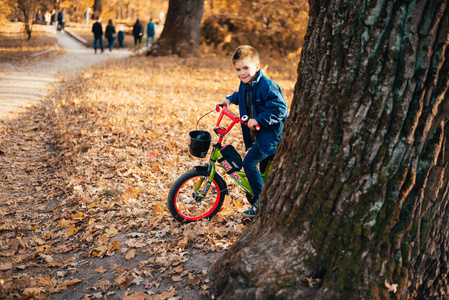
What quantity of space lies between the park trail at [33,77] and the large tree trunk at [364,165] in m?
8.12

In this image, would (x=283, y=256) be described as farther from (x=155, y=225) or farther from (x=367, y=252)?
(x=155, y=225)

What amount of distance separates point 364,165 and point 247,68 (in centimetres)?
173

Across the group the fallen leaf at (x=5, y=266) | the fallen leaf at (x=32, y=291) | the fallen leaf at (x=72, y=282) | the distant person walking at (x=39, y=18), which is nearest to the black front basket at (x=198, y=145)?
the fallen leaf at (x=72, y=282)

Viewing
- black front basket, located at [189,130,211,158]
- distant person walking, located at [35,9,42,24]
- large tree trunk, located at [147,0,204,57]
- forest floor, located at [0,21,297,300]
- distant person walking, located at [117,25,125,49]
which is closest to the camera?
forest floor, located at [0,21,297,300]

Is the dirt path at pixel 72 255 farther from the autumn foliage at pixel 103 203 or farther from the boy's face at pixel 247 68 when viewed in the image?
the boy's face at pixel 247 68

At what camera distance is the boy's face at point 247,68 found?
11.6 ft

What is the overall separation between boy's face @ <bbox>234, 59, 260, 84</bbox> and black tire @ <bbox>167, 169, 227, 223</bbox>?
44.5 inches

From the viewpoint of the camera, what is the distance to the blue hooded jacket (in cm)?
350

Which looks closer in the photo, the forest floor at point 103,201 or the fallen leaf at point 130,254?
the forest floor at point 103,201

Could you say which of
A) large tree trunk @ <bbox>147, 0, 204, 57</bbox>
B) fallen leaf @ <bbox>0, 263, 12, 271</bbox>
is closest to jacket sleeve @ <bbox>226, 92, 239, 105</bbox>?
fallen leaf @ <bbox>0, 263, 12, 271</bbox>

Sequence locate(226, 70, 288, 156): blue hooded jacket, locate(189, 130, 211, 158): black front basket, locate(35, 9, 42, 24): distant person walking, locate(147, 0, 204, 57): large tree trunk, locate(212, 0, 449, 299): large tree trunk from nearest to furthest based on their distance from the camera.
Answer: locate(212, 0, 449, 299): large tree trunk, locate(226, 70, 288, 156): blue hooded jacket, locate(189, 130, 211, 158): black front basket, locate(147, 0, 204, 57): large tree trunk, locate(35, 9, 42, 24): distant person walking

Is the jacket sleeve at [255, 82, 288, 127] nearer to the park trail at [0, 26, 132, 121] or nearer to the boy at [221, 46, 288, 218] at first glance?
the boy at [221, 46, 288, 218]

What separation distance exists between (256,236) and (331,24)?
5.36 ft

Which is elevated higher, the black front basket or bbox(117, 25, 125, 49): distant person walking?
A: bbox(117, 25, 125, 49): distant person walking
